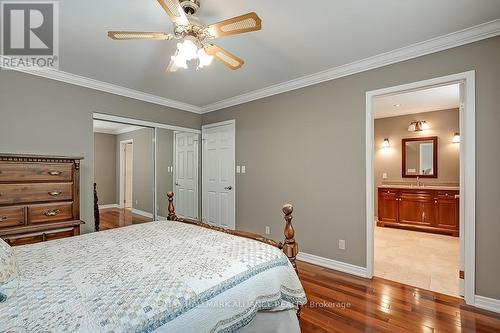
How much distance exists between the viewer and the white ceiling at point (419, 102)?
13.8 feet

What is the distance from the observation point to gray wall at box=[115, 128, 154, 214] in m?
4.15

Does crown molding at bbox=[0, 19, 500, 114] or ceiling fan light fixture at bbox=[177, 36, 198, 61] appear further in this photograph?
crown molding at bbox=[0, 19, 500, 114]

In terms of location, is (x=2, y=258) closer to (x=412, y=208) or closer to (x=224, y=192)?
(x=224, y=192)

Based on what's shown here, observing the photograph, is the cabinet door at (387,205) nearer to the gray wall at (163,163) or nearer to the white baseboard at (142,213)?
the gray wall at (163,163)

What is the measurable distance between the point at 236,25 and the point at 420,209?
5312 mm

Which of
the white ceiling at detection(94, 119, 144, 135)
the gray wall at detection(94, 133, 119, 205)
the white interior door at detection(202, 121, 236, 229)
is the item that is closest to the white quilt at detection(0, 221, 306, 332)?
the gray wall at detection(94, 133, 119, 205)

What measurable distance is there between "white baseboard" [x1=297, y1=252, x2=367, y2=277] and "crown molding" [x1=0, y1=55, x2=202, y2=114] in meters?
3.30

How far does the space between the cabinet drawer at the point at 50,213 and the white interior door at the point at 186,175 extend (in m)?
1.95

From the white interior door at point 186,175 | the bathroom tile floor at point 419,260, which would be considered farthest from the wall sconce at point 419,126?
the white interior door at point 186,175

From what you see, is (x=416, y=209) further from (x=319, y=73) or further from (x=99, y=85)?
(x=99, y=85)

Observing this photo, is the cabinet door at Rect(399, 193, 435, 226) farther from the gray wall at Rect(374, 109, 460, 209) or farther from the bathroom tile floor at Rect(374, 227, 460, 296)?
the gray wall at Rect(374, 109, 460, 209)

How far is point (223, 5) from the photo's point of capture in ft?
6.24

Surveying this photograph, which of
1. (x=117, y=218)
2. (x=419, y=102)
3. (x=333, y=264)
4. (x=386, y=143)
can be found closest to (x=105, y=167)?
(x=117, y=218)

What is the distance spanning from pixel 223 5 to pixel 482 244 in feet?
10.0
